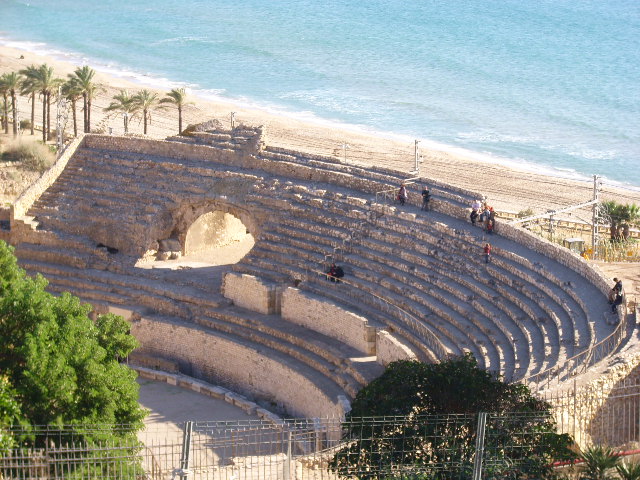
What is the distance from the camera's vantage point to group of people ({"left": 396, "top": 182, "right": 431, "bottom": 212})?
36781 mm

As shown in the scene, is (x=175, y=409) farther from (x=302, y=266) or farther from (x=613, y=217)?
(x=613, y=217)

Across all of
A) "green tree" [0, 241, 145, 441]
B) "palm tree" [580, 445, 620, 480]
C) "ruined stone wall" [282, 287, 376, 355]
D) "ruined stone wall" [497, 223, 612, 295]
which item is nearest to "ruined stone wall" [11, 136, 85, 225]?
"ruined stone wall" [282, 287, 376, 355]

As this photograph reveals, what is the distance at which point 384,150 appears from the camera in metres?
61.3

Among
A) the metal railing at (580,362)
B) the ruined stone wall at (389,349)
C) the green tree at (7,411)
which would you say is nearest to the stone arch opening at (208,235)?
the ruined stone wall at (389,349)

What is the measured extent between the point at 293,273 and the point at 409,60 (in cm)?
5397

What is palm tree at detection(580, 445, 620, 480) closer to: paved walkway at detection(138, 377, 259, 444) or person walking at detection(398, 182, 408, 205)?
paved walkway at detection(138, 377, 259, 444)

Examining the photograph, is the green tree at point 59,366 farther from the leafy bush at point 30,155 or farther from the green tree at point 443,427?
the leafy bush at point 30,155

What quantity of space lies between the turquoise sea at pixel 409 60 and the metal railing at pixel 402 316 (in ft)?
83.5

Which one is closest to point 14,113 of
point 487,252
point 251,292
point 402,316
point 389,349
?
point 251,292

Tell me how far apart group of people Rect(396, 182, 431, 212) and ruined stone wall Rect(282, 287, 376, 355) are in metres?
4.50

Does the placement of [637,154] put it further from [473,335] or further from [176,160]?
[473,335]

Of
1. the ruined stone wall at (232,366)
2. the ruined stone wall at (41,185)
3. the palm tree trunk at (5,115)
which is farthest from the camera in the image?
the palm tree trunk at (5,115)

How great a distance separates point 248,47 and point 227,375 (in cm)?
6075

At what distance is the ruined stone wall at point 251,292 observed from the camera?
36.2 meters
